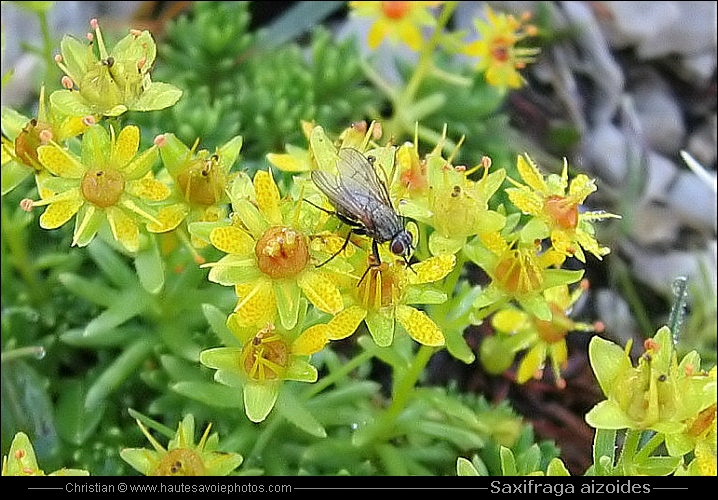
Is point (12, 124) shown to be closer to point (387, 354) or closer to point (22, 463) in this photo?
point (22, 463)

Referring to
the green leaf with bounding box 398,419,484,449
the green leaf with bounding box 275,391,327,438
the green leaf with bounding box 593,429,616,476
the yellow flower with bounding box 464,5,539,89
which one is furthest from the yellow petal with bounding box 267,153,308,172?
the yellow flower with bounding box 464,5,539,89

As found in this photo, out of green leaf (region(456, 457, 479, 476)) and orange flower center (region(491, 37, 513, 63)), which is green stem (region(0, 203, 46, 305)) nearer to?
green leaf (region(456, 457, 479, 476))

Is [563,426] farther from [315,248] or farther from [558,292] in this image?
[315,248]

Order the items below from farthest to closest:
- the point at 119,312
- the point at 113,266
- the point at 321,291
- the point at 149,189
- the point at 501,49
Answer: the point at 501,49, the point at 113,266, the point at 119,312, the point at 149,189, the point at 321,291

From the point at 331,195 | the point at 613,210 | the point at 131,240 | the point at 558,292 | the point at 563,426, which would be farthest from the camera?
the point at 613,210

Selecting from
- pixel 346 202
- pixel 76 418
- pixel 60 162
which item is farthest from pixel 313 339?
pixel 76 418

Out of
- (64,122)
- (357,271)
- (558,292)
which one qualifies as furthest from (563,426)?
(64,122)

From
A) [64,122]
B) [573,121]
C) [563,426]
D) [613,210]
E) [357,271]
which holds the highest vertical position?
[64,122]

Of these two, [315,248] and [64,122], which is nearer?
[315,248]
